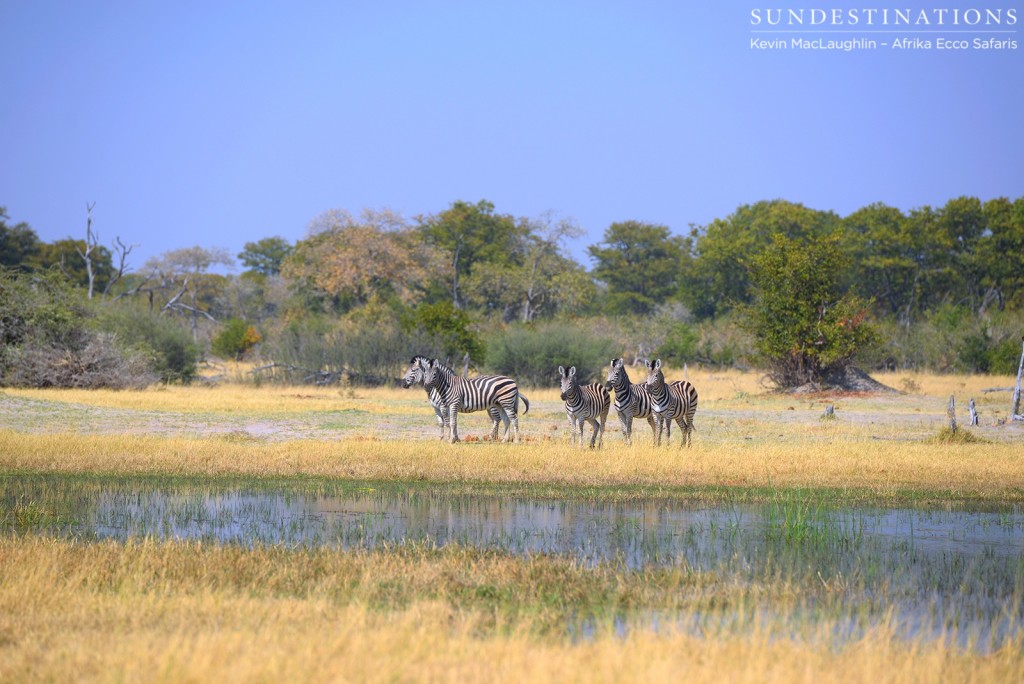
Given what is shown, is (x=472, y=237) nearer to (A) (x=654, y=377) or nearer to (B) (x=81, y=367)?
(B) (x=81, y=367)

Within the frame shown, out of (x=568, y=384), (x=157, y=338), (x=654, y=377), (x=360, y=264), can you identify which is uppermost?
(x=360, y=264)

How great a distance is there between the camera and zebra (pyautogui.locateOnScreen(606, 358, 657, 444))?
17891 mm

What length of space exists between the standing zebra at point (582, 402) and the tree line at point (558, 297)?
14.1m

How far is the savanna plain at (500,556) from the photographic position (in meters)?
6.31

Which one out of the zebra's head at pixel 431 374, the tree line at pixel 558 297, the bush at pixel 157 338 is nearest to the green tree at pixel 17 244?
the tree line at pixel 558 297

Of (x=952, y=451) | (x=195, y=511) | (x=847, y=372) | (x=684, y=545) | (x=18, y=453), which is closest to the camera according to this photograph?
(x=684, y=545)

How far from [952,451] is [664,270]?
187ft

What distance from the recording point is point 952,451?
58.0ft

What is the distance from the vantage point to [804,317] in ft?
118

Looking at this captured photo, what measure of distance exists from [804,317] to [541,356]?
8996 millimetres

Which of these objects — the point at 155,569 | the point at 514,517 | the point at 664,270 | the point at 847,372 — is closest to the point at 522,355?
the point at 847,372

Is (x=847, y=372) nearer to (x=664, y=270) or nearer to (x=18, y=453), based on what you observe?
(x=18, y=453)

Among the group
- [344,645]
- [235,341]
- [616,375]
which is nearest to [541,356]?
[235,341]

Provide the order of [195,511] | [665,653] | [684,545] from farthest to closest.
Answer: [195,511] → [684,545] → [665,653]
